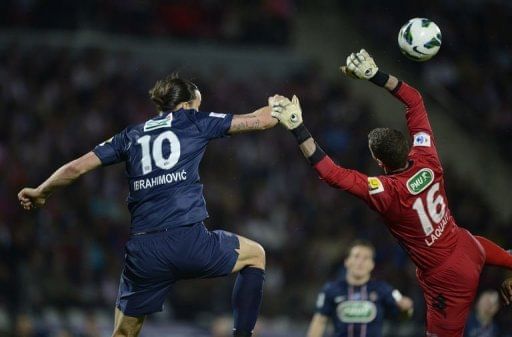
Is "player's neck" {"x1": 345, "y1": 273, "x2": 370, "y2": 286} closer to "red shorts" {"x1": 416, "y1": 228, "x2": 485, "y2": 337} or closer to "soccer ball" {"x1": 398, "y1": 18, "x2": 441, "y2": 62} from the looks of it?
"red shorts" {"x1": 416, "y1": 228, "x2": 485, "y2": 337}

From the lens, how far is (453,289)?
22.1ft

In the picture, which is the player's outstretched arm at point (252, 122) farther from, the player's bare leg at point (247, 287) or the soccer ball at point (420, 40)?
the soccer ball at point (420, 40)

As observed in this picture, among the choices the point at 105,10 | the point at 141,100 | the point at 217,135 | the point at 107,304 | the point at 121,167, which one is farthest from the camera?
the point at 105,10

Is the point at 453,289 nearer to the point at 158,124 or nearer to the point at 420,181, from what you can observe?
the point at 420,181

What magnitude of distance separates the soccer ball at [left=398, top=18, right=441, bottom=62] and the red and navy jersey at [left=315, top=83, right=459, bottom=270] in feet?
1.17

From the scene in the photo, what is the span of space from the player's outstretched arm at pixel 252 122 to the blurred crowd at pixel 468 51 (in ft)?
32.3

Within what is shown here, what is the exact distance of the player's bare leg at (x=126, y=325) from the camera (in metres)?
6.61

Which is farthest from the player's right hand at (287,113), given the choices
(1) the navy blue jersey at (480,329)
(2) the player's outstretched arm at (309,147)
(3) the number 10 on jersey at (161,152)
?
(1) the navy blue jersey at (480,329)

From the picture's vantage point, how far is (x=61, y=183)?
21.2 ft

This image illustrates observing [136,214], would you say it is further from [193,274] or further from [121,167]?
[121,167]

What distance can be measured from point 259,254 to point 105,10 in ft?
36.3

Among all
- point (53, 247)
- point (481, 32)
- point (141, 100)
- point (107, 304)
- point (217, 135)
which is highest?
point (481, 32)

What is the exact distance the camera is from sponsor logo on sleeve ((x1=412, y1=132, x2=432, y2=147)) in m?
6.82

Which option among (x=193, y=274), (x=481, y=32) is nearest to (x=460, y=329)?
(x=193, y=274)
